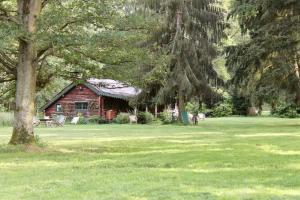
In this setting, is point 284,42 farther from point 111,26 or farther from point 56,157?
point 56,157

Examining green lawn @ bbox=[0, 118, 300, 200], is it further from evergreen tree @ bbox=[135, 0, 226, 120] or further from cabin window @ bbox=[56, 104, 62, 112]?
cabin window @ bbox=[56, 104, 62, 112]

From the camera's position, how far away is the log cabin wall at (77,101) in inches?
1921

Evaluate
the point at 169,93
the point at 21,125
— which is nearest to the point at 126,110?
the point at 169,93

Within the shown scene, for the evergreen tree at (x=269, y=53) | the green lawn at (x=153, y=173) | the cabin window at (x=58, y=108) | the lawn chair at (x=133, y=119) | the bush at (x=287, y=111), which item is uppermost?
the evergreen tree at (x=269, y=53)

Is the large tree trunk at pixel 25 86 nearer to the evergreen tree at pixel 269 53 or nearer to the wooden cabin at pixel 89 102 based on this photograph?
the evergreen tree at pixel 269 53

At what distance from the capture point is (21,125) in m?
16.5

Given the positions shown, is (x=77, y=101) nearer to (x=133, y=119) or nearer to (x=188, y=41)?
(x=133, y=119)

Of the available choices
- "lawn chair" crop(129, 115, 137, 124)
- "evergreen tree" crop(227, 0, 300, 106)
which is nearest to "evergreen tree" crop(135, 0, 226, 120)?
"evergreen tree" crop(227, 0, 300, 106)

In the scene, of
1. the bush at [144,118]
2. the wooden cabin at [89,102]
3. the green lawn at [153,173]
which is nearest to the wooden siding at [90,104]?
the wooden cabin at [89,102]

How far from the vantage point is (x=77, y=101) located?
50.2 metres

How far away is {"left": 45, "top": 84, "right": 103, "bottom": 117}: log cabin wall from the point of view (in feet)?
160

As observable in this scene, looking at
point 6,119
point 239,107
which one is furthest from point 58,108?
point 239,107

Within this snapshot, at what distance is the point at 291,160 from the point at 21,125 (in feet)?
26.9

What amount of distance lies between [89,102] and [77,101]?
1579 mm
